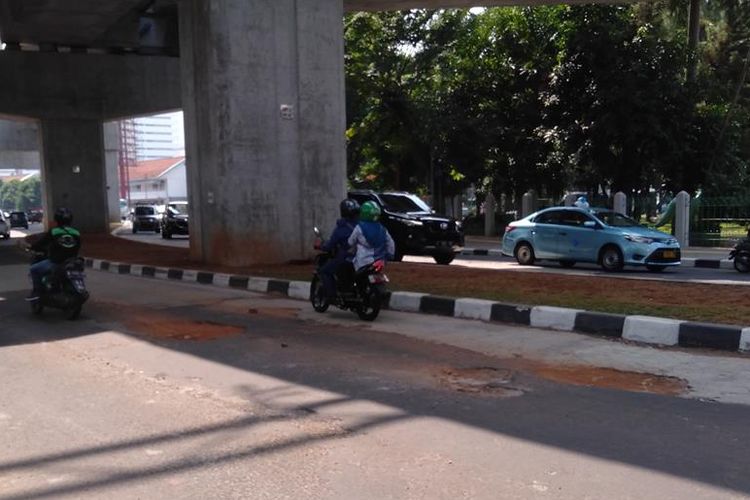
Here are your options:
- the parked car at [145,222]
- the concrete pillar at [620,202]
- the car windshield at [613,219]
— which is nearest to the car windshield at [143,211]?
the parked car at [145,222]

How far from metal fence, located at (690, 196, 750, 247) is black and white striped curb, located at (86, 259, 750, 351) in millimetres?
14682

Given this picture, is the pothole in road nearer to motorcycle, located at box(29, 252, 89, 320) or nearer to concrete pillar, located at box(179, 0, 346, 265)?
motorcycle, located at box(29, 252, 89, 320)

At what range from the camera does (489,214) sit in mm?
28641

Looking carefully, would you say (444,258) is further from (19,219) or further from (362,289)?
(19,219)

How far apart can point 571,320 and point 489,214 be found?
68.4 feet

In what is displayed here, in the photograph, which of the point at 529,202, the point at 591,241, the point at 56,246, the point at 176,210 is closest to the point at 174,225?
the point at 176,210

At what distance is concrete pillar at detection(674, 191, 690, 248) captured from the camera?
68.5 feet

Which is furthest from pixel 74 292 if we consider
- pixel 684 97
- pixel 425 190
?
pixel 425 190

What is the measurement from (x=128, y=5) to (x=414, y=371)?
16.6 m

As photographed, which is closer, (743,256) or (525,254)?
(743,256)

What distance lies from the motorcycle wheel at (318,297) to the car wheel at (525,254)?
840 centimetres

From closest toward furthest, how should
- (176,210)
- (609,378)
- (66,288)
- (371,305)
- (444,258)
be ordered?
(609,378)
(371,305)
(66,288)
(444,258)
(176,210)

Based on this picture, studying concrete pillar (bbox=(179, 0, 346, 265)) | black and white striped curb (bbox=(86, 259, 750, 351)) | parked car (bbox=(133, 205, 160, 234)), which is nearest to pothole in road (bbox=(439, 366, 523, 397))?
black and white striped curb (bbox=(86, 259, 750, 351))

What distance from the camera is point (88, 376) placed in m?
6.01
